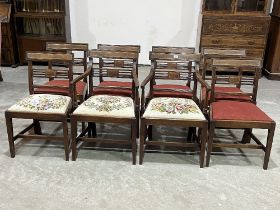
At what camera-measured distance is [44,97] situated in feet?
8.78

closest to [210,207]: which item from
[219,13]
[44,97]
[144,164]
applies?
[144,164]

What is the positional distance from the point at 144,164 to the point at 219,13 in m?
3.04

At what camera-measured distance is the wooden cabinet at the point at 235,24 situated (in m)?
4.66

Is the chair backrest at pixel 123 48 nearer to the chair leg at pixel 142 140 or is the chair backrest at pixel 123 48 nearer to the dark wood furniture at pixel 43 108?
the dark wood furniture at pixel 43 108

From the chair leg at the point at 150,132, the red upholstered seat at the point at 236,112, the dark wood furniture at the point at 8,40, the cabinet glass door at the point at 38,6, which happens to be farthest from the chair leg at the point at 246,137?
the dark wood furniture at the point at 8,40

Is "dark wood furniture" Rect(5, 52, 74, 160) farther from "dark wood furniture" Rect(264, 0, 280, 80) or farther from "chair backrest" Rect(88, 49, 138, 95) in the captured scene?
"dark wood furniture" Rect(264, 0, 280, 80)

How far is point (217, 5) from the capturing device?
4715mm

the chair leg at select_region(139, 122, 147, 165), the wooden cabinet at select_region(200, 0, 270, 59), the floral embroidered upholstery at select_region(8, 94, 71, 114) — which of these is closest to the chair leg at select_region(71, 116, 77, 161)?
the floral embroidered upholstery at select_region(8, 94, 71, 114)

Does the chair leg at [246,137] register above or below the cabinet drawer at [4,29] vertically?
below

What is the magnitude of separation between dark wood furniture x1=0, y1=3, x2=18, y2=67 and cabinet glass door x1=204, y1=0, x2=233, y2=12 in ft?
10.1

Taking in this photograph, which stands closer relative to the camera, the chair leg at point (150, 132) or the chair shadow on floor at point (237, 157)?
the chair shadow on floor at point (237, 157)

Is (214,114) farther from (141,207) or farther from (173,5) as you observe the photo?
(173,5)

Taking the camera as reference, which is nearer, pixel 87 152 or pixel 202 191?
pixel 202 191

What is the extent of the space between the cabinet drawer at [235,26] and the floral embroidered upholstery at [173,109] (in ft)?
7.86
